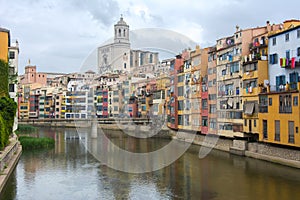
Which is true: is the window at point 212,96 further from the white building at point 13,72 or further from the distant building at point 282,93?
the white building at point 13,72

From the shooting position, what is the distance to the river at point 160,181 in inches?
609

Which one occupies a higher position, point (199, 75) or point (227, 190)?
point (199, 75)

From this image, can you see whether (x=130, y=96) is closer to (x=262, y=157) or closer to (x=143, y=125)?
(x=143, y=125)

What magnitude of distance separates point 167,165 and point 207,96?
10.2 m

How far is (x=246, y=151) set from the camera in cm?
2495

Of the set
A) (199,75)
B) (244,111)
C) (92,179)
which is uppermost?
(199,75)

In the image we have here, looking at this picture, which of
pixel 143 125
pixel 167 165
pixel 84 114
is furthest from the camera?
pixel 84 114

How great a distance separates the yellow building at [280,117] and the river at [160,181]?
1.67 m

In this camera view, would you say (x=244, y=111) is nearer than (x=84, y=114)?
Yes

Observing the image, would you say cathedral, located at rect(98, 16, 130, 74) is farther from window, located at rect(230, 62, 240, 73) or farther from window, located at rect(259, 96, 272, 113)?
window, located at rect(259, 96, 272, 113)

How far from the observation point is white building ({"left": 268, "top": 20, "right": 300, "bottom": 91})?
21.3 meters

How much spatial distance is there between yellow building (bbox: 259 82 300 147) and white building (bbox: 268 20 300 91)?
2.37 feet

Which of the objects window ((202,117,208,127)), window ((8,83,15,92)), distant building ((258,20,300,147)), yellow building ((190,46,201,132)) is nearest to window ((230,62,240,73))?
distant building ((258,20,300,147))

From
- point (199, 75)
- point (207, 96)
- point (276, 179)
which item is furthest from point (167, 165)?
point (199, 75)
